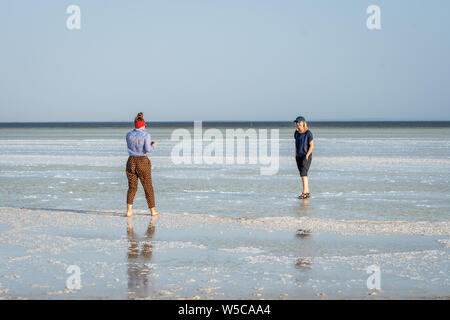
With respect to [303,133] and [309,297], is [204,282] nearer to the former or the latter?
[309,297]

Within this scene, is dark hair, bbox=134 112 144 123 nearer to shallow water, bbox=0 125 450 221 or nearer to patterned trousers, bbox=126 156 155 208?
patterned trousers, bbox=126 156 155 208

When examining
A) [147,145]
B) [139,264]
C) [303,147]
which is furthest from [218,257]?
[303,147]

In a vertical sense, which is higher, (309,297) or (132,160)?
(132,160)

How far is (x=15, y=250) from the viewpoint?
8219mm

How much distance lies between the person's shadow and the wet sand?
1 centimetres

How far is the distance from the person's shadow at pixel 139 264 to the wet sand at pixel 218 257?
1cm

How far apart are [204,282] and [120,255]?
1.69m

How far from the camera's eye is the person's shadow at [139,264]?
631 cm

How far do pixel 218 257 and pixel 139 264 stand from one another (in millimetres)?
1004

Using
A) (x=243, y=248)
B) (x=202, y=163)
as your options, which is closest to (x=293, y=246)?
(x=243, y=248)

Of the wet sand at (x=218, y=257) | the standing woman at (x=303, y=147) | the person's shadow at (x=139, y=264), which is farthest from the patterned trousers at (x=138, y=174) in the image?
the standing woman at (x=303, y=147)

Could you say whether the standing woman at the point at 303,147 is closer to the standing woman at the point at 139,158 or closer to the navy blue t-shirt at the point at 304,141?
the navy blue t-shirt at the point at 304,141

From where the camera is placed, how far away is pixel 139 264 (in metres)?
7.45
